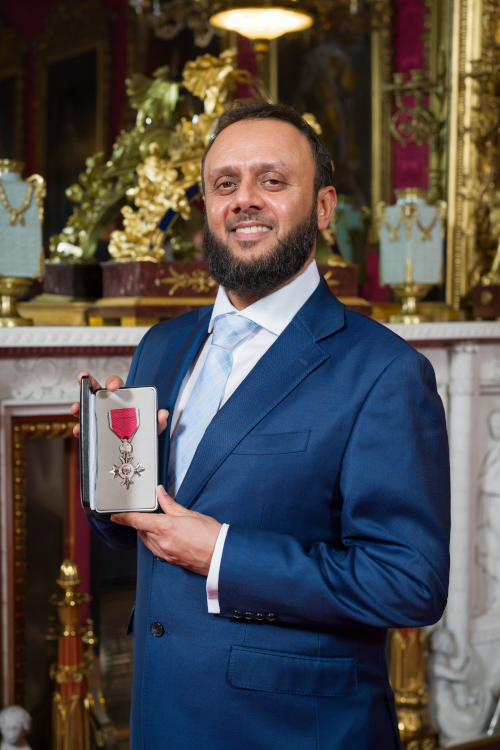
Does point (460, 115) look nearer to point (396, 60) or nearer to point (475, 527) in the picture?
point (396, 60)

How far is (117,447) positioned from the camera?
1408mm

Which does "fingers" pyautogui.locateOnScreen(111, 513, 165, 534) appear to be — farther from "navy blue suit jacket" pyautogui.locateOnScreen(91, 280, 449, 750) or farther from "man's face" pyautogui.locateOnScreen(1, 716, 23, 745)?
"man's face" pyautogui.locateOnScreen(1, 716, 23, 745)

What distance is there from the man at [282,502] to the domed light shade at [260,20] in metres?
2.51

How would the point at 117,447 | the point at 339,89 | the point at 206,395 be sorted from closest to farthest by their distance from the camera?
the point at 117,447, the point at 206,395, the point at 339,89

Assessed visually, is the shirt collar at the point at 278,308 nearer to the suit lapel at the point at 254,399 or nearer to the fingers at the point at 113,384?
the suit lapel at the point at 254,399

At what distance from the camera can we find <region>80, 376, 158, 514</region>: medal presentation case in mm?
1386

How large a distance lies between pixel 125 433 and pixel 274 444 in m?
0.26

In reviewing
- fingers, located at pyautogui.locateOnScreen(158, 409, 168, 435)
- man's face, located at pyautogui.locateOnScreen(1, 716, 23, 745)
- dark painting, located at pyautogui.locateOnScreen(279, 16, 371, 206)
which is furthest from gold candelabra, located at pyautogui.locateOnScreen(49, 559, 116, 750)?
dark painting, located at pyautogui.locateOnScreen(279, 16, 371, 206)

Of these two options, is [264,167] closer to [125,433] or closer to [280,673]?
[125,433]

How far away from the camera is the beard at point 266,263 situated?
1.49m

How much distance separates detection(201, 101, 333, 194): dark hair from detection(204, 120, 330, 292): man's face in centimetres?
2

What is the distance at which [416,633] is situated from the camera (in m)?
3.43

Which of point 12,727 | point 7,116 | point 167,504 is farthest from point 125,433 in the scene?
point 7,116

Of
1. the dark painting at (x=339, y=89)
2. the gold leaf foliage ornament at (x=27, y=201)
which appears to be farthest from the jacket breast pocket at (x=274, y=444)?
the dark painting at (x=339, y=89)
